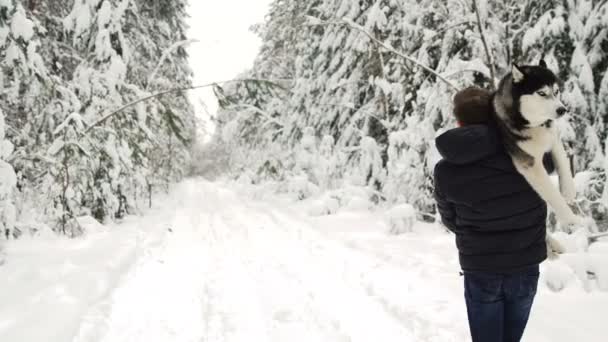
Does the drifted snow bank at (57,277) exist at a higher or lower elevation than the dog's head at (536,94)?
lower

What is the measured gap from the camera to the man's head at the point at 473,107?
215 centimetres

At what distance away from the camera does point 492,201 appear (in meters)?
2.06

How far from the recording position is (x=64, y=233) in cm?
852

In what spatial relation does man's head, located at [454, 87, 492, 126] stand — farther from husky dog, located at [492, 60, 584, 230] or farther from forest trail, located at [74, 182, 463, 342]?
forest trail, located at [74, 182, 463, 342]

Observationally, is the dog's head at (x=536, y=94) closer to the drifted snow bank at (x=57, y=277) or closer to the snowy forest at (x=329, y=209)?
the snowy forest at (x=329, y=209)

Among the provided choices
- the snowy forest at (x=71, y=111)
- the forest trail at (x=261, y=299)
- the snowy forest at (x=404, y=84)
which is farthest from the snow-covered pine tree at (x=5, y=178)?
the snowy forest at (x=404, y=84)

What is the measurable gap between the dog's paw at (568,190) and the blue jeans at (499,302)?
1.34ft

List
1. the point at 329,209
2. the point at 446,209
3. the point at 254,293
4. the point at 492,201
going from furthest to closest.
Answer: the point at 329,209, the point at 254,293, the point at 446,209, the point at 492,201

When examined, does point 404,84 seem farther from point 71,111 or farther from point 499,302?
point 499,302

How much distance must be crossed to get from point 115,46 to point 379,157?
7.95 meters

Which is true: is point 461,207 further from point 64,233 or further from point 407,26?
point 407,26

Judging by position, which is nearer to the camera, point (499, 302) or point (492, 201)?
point (492, 201)

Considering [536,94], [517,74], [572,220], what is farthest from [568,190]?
[517,74]

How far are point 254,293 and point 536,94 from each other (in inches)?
179
